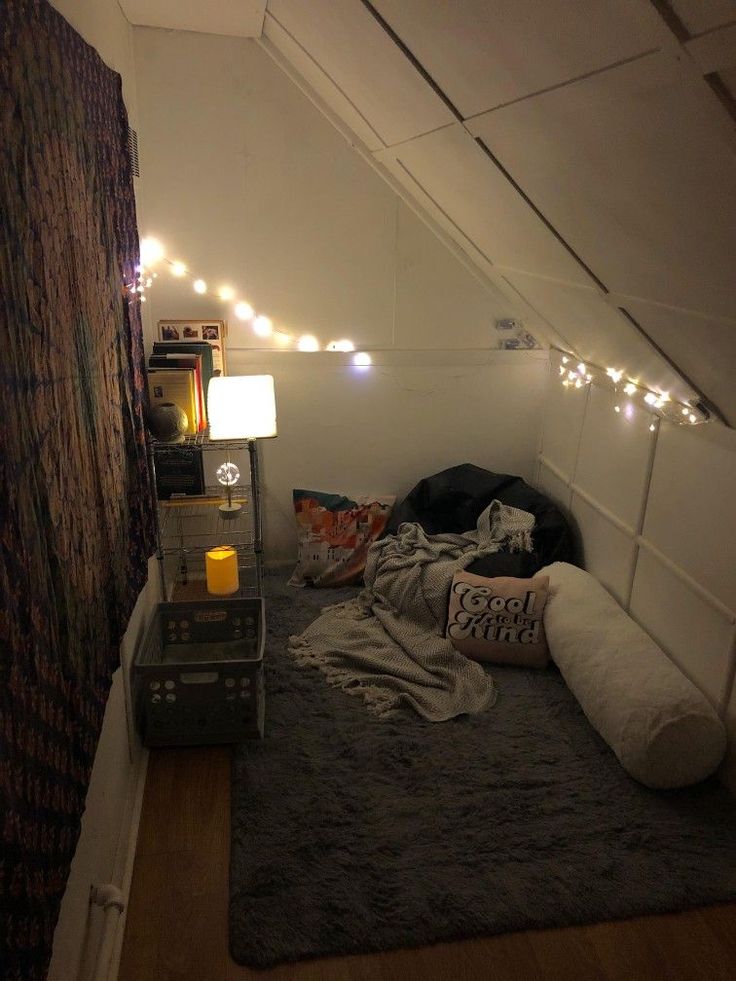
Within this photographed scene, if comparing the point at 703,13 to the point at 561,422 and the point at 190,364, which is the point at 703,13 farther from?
the point at 561,422

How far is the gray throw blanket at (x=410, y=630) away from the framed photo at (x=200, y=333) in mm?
955

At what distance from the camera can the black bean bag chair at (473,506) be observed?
289 cm

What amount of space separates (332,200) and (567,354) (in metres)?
1.12

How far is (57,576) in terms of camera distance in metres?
1.08

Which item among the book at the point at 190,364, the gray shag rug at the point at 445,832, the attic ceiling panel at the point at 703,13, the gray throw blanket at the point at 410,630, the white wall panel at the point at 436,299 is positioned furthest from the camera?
the white wall panel at the point at 436,299

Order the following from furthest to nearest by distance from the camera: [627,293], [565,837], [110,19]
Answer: [110,19] → [565,837] → [627,293]

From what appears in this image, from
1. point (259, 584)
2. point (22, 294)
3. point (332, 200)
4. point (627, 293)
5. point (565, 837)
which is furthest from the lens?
point (332, 200)

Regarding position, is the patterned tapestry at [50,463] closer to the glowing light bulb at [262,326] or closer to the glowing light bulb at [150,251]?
the glowing light bulb at [150,251]

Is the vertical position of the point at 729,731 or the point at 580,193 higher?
the point at 580,193

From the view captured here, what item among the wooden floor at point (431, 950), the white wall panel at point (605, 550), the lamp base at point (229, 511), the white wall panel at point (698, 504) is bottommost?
the wooden floor at point (431, 950)

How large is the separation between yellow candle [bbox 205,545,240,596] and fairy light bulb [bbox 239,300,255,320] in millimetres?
930

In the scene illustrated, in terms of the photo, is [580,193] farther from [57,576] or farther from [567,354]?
[567,354]

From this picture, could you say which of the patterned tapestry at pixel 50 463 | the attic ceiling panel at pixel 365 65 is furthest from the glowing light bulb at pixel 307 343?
the patterned tapestry at pixel 50 463

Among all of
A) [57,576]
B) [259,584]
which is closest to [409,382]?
[259,584]
